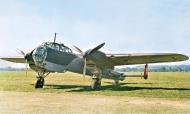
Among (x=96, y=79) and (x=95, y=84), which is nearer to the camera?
(x=95, y=84)

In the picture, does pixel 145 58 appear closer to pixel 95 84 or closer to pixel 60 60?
pixel 95 84

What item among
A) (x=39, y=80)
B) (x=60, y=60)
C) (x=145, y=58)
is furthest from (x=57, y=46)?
(x=145, y=58)

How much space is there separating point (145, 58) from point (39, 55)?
335 inches

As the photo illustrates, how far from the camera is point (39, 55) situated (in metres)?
26.4

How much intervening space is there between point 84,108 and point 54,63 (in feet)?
41.1

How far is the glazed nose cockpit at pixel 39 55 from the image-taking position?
26.2 m

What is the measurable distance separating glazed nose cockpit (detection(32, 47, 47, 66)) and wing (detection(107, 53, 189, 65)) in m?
5.09

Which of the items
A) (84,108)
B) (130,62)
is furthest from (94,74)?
(84,108)

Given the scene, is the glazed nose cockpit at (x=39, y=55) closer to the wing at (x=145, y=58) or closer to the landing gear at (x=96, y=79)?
the landing gear at (x=96, y=79)

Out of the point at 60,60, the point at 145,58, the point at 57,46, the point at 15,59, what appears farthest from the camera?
the point at 15,59

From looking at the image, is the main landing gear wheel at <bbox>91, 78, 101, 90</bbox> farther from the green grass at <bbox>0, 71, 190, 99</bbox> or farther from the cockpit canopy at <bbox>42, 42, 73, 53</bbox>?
the cockpit canopy at <bbox>42, 42, 73, 53</bbox>

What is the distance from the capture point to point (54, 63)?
26.4 meters

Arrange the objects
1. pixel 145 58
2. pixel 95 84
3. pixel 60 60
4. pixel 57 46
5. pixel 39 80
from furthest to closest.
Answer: pixel 39 80, pixel 145 58, pixel 57 46, pixel 60 60, pixel 95 84

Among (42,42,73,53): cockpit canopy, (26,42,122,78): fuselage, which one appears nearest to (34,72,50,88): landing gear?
(26,42,122,78): fuselage
